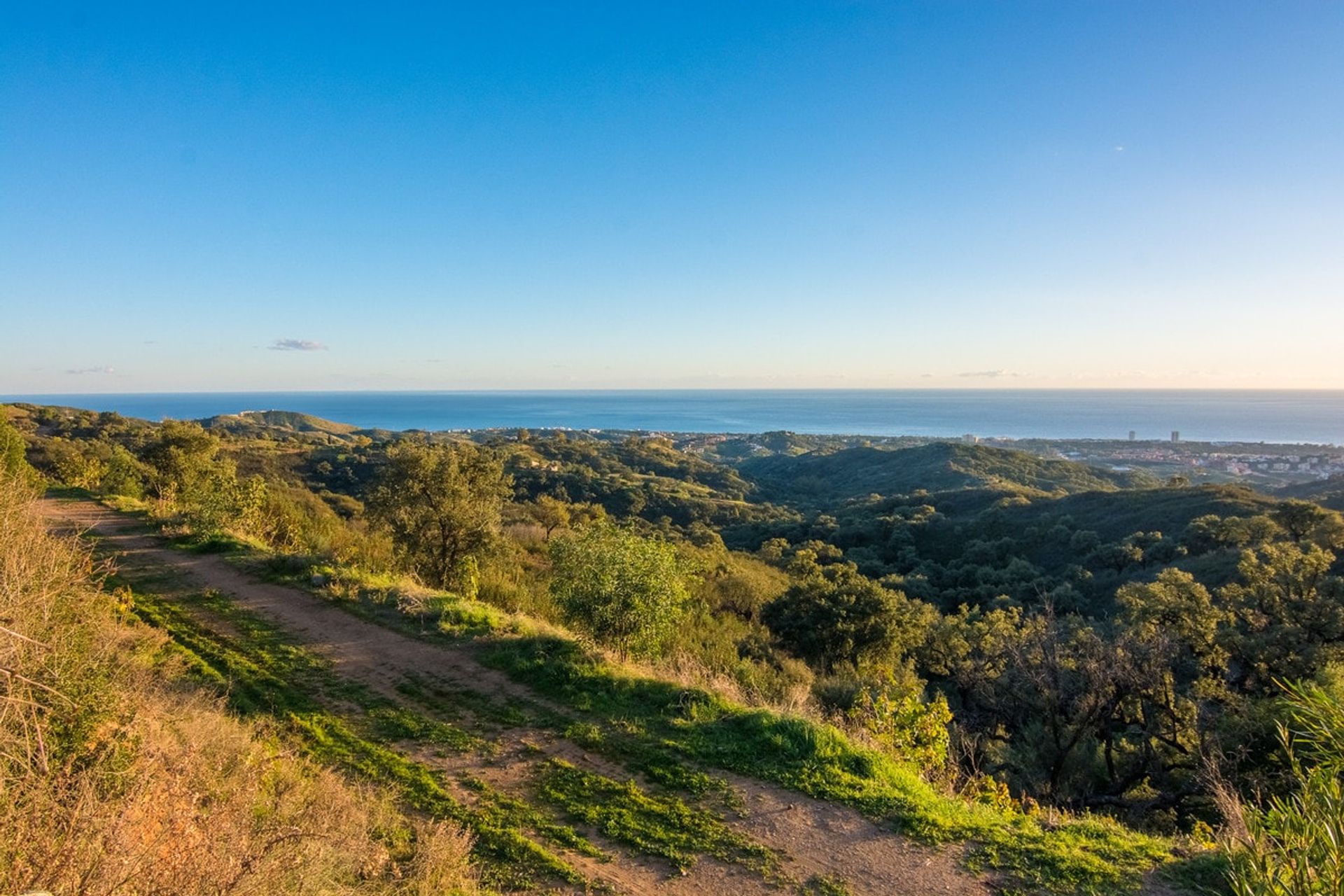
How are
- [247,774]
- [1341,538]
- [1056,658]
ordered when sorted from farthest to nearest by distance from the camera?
[1341,538] → [1056,658] → [247,774]

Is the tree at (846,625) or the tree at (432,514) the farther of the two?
the tree at (846,625)

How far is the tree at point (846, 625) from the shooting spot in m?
16.7

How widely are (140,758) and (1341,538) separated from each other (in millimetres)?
38701

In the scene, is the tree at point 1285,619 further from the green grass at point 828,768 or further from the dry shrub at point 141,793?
the dry shrub at point 141,793

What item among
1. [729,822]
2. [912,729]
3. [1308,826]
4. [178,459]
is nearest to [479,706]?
[729,822]

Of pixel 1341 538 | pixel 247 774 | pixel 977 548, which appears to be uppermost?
pixel 247 774

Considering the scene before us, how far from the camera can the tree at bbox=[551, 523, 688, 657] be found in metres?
10.1

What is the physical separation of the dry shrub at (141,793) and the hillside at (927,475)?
76.6 meters

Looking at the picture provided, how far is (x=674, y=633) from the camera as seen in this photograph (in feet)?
40.5

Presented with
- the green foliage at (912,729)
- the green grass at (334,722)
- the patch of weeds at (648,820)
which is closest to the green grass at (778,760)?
the patch of weeds at (648,820)

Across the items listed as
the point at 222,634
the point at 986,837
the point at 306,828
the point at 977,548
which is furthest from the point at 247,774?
the point at 977,548

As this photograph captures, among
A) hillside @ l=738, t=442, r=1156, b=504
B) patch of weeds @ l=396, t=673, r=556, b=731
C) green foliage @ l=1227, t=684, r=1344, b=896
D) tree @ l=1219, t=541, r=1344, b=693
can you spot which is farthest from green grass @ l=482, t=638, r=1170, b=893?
hillside @ l=738, t=442, r=1156, b=504

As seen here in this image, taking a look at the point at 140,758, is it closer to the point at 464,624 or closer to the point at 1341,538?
the point at 464,624

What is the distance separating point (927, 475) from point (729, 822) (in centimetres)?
8520
